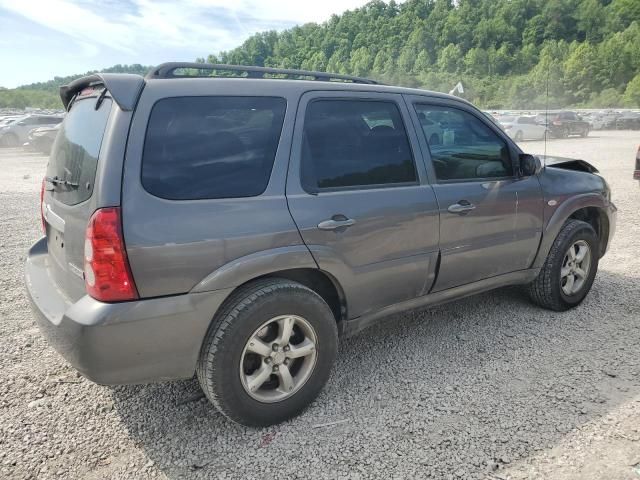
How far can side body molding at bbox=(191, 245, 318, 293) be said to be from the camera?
7.53 feet

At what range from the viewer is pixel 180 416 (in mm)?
2723

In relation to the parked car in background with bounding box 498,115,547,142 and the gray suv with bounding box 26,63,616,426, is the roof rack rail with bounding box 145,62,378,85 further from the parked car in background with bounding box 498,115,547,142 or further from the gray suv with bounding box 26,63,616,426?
the parked car in background with bounding box 498,115,547,142

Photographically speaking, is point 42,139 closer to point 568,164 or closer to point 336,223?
point 568,164

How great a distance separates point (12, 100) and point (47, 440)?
9139 centimetres

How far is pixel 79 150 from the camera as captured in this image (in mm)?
2500

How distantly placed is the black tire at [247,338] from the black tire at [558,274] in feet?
7.20

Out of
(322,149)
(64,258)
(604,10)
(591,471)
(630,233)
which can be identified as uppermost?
(604,10)

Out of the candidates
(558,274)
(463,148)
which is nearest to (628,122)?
(558,274)

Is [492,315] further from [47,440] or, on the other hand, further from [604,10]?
[604,10]

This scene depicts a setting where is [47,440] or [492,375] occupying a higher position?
[47,440]

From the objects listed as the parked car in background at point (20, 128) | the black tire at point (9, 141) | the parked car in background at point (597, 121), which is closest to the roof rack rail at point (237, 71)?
the parked car in background at point (20, 128)

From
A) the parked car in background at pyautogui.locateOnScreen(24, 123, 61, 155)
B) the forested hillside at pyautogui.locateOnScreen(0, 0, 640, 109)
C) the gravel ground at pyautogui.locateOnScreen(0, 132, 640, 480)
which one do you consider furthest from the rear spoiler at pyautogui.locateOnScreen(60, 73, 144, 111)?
the forested hillside at pyautogui.locateOnScreen(0, 0, 640, 109)

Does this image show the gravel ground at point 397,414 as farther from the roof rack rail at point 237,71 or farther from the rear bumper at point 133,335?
the roof rack rail at point 237,71

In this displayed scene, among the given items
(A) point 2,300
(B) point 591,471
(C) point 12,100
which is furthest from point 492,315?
(C) point 12,100
